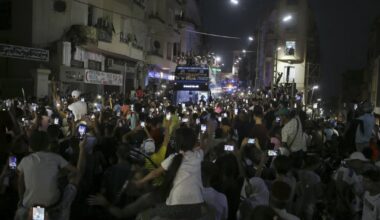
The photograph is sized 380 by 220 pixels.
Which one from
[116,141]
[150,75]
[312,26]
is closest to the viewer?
[116,141]

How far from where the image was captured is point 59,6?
26.1m

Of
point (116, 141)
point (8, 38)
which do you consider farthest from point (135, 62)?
point (116, 141)

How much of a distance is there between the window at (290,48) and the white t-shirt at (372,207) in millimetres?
52980

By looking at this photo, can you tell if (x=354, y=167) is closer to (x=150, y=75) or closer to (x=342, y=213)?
(x=342, y=213)

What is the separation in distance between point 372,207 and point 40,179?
3.85 m

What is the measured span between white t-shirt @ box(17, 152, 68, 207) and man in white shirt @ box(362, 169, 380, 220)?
3.67 m

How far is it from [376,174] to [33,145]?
400cm

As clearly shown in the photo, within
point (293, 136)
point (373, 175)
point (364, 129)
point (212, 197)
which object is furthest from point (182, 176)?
point (364, 129)

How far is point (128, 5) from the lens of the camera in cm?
3472

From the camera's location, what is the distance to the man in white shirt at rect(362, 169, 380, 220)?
5.35m

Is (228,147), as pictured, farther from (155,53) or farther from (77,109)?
(155,53)

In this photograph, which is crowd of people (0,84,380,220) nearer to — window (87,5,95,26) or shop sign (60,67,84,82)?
shop sign (60,67,84,82)

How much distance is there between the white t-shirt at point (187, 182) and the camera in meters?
4.35

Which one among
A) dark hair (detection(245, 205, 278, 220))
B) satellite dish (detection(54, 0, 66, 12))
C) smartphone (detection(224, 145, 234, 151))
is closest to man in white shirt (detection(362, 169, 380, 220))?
dark hair (detection(245, 205, 278, 220))
